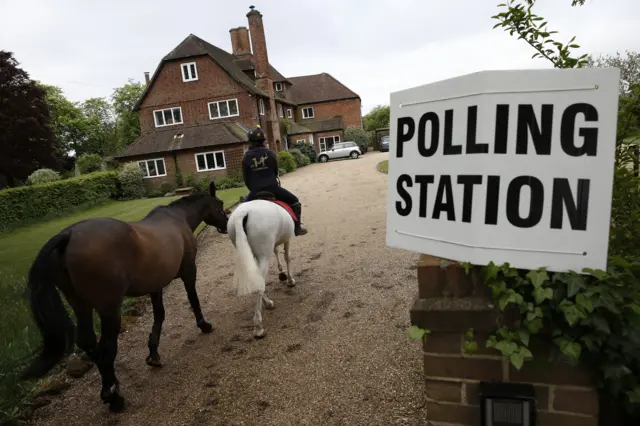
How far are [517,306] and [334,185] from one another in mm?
17404

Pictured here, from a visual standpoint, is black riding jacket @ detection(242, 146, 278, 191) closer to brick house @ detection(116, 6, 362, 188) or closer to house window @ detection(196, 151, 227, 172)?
brick house @ detection(116, 6, 362, 188)

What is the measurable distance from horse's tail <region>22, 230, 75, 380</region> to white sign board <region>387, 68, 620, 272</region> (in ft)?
10.8

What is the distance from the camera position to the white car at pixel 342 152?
37312 mm

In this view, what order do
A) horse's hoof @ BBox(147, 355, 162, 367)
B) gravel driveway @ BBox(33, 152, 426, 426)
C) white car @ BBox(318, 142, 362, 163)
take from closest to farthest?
gravel driveway @ BBox(33, 152, 426, 426)
horse's hoof @ BBox(147, 355, 162, 367)
white car @ BBox(318, 142, 362, 163)

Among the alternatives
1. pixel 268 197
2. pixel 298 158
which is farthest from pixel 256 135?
pixel 298 158

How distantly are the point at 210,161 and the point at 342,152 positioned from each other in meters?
14.1

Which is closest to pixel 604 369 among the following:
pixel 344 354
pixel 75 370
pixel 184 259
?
pixel 344 354

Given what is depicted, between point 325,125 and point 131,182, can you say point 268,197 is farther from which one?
point 325,125

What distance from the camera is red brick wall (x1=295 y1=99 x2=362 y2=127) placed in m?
48.2

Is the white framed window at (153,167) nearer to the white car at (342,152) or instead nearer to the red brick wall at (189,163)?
the red brick wall at (189,163)

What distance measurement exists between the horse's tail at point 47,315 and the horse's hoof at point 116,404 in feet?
2.01

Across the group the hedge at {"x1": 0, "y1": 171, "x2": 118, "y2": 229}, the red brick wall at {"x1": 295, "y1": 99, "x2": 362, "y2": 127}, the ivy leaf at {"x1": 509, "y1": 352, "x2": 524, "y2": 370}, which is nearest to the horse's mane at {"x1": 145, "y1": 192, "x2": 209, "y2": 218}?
the ivy leaf at {"x1": 509, "y1": 352, "x2": 524, "y2": 370}

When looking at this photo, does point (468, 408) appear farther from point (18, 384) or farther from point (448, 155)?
point (18, 384)

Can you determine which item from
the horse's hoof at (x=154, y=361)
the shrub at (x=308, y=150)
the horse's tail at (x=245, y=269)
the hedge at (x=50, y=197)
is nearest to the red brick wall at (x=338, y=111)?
the shrub at (x=308, y=150)
